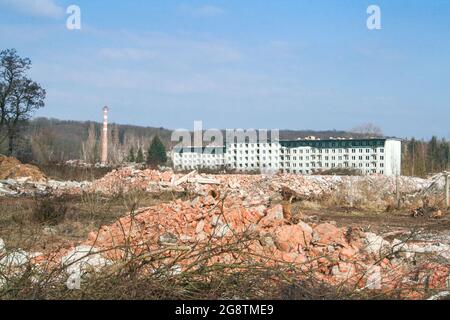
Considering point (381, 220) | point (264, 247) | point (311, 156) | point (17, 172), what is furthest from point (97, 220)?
point (311, 156)

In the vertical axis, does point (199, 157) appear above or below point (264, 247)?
above

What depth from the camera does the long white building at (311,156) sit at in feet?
153

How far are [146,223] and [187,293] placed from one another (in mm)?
4610

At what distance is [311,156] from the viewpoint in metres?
49.9

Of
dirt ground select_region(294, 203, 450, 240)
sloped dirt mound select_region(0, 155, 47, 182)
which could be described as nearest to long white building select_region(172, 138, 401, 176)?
sloped dirt mound select_region(0, 155, 47, 182)

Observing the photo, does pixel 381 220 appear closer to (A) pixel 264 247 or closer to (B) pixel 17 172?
(A) pixel 264 247

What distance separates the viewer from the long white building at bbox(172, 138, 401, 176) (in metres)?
46.7

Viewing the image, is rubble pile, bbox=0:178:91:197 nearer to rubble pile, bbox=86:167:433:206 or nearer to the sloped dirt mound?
rubble pile, bbox=86:167:433:206

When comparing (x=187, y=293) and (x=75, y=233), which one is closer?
(x=187, y=293)
